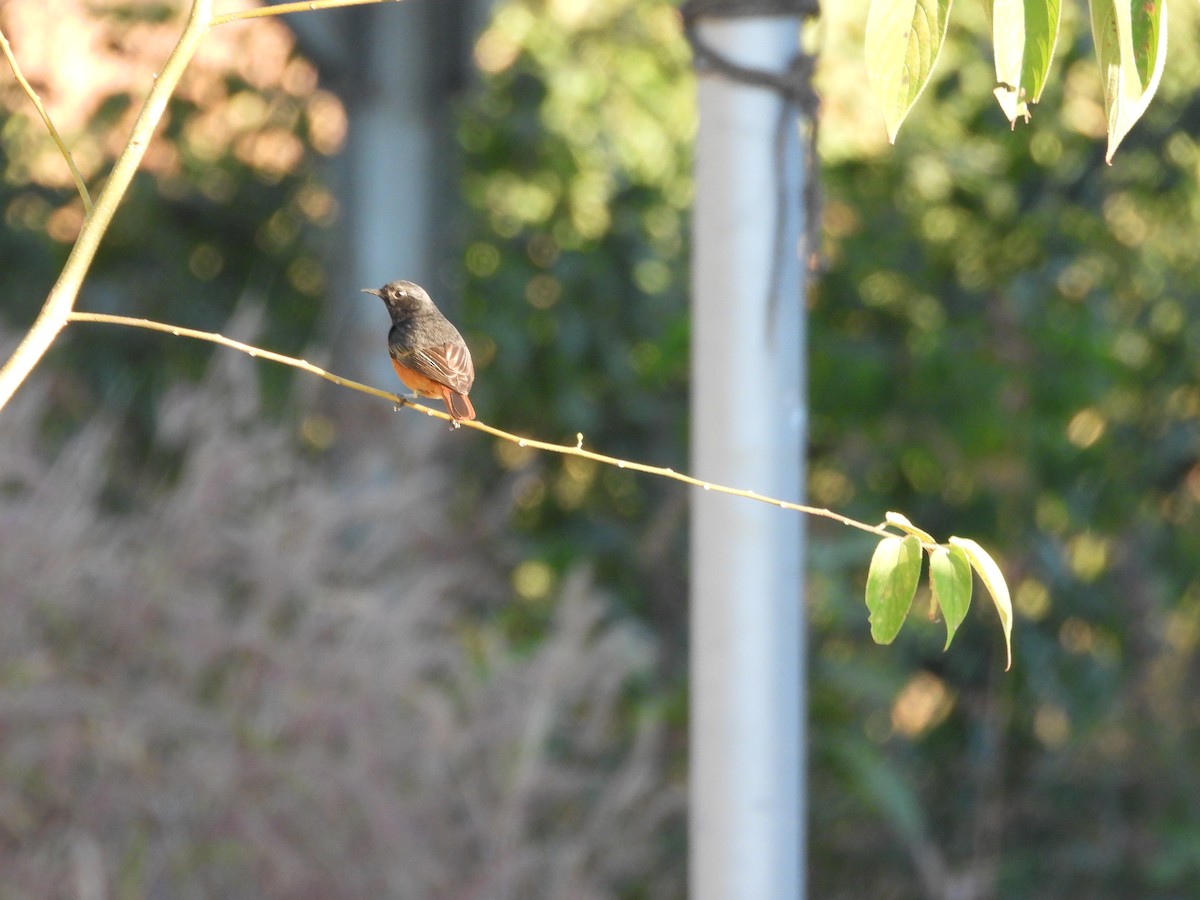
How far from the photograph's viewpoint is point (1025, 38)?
91 centimetres

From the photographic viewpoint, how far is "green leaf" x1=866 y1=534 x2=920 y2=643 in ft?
3.10

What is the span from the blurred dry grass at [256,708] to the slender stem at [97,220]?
7.12 ft

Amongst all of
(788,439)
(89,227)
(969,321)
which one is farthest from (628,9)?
(89,227)

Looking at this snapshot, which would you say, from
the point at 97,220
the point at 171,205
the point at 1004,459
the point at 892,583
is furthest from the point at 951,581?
the point at 171,205

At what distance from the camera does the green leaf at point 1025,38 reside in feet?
2.91

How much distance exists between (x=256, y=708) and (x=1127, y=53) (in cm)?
270

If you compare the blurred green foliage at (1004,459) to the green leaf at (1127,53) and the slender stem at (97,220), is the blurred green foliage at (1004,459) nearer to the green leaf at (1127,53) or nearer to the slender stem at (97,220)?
the green leaf at (1127,53)

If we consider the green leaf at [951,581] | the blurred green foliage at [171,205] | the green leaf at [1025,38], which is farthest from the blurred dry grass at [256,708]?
the green leaf at [1025,38]

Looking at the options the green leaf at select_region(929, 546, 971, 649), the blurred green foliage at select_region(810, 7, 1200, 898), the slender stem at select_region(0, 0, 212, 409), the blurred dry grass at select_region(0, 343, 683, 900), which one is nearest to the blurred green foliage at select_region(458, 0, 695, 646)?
the blurred green foliage at select_region(810, 7, 1200, 898)

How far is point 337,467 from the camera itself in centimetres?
478

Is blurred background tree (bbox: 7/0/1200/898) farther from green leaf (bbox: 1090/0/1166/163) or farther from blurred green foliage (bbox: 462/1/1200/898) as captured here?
green leaf (bbox: 1090/0/1166/163)

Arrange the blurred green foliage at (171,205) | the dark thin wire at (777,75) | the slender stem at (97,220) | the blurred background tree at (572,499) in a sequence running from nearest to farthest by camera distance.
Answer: the slender stem at (97,220), the dark thin wire at (777,75), the blurred background tree at (572,499), the blurred green foliage at (171,205)

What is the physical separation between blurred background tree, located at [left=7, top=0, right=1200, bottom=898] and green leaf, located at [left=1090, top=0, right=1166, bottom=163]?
7.63 feet

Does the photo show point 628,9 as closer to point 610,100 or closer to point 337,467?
point 610,100
